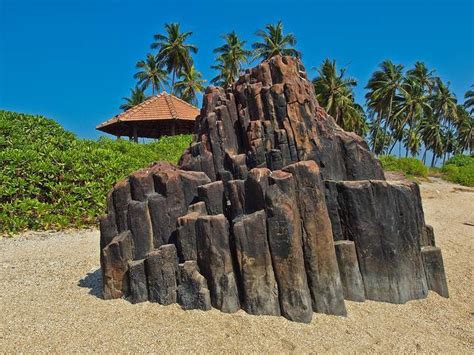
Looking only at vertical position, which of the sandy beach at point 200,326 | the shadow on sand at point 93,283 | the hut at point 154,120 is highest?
the hut at point 154,120

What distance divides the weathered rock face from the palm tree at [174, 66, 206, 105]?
31764mm

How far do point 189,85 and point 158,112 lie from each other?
17.1 metres

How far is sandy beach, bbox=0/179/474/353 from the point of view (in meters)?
3.64

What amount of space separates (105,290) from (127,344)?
1394mm

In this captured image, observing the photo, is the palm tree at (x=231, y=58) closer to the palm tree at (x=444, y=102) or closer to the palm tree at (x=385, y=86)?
the palm tree at (x=385, y=86)

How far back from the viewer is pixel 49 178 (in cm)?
954

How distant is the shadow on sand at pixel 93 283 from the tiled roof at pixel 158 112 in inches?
561

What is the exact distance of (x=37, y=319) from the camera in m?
4.23

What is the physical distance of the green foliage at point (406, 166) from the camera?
21547 mm

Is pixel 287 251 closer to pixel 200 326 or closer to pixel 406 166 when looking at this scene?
pixel 200 326

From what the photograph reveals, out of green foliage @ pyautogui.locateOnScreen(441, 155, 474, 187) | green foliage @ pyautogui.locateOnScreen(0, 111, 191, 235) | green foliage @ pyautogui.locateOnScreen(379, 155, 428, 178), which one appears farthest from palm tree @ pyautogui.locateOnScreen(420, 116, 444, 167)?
green foliage @ pyautogui.locateOnScreen(0, 111, 191, 235)

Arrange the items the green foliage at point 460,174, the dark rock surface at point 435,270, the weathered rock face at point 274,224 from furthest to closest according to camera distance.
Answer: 1. the green foliage at point 460,174
2. the dark rock surface at point 435,270
3. the weathered rock face at point 274,224

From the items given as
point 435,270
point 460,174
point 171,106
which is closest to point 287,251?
point 435,270

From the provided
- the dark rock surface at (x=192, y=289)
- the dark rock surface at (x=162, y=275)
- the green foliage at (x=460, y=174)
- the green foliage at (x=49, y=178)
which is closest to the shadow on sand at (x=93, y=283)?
the dark rock surface at (x=162, y=275)
